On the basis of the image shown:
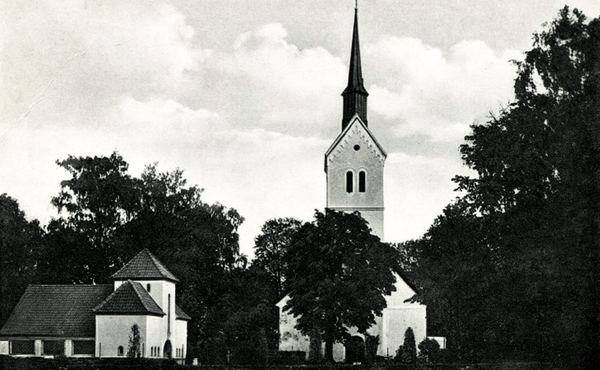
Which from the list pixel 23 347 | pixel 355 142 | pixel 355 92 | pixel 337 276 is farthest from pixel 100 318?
pixel 355 92

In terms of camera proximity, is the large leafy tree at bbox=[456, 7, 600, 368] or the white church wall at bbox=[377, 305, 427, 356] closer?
the large leafy tree at bbox=[456, 7, 600, 368]

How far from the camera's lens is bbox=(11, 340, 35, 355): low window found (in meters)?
45.2

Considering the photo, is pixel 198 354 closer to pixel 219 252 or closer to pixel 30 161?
pixel 219 252

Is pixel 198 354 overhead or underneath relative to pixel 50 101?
underneath

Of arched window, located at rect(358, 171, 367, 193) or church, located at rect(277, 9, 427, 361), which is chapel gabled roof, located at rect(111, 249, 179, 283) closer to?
church, located at rect(277, 9, 427, 361)

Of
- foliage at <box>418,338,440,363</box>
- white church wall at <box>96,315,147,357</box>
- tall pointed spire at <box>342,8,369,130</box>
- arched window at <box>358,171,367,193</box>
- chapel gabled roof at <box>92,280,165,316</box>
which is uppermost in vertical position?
tall pointed spire at <box>342,8,369,130</box>

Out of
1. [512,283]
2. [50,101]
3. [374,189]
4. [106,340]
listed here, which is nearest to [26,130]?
[50,101]

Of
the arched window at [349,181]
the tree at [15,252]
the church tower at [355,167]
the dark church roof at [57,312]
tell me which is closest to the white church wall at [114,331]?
the dark church roof at [57,312]

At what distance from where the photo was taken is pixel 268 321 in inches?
2502

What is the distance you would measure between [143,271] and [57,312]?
210 inches

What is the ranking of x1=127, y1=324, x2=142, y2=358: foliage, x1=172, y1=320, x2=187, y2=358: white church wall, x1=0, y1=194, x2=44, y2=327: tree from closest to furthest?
1. x1=127, y1=324, x2=142, y2=358: foliage
2. x1=172, y1=320, x2=187, y2=358: white church wall
3. x1=0, y1=194, x2=44, y2=327: tree

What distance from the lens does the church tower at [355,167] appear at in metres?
57.8

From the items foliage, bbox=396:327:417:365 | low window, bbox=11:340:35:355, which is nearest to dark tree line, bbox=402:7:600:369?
foliage, bbox=396:327:417:365

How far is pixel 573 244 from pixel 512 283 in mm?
2827
